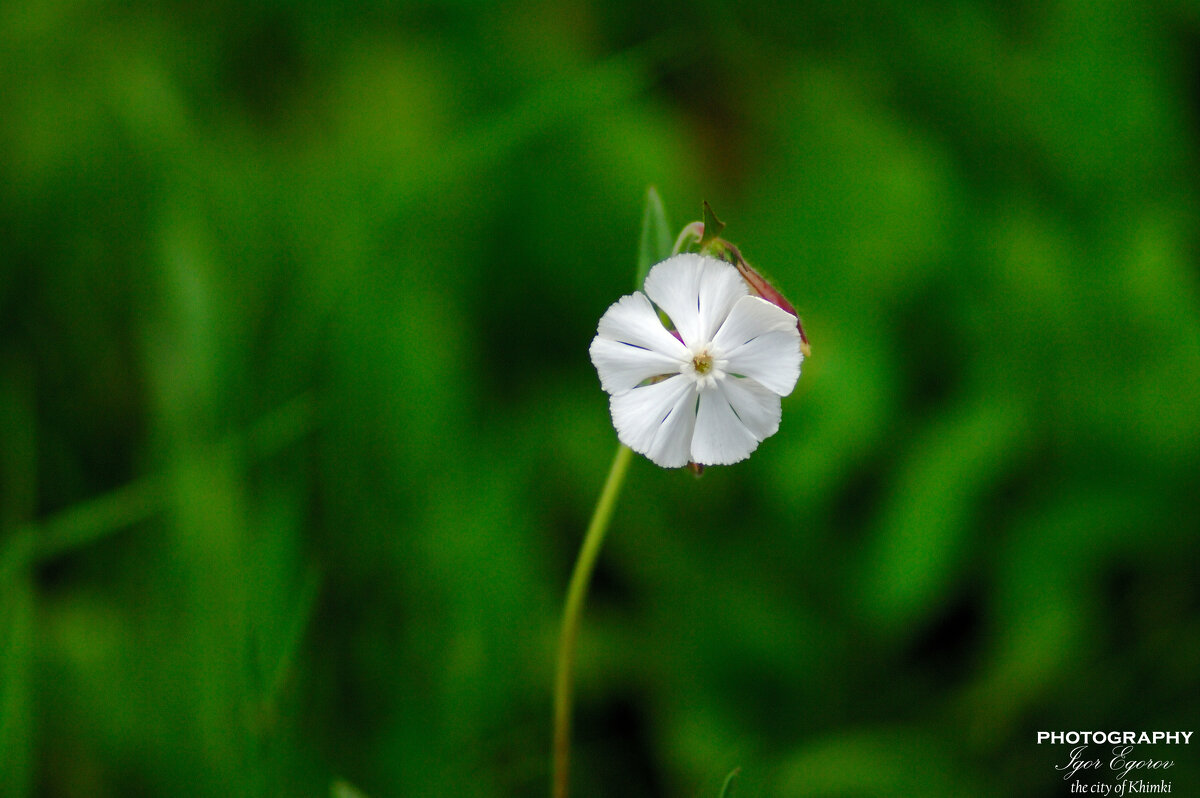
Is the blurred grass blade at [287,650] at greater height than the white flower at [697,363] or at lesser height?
lesser

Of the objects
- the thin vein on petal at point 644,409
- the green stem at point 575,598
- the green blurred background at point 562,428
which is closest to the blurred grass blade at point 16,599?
the green blurred background at point 562,428

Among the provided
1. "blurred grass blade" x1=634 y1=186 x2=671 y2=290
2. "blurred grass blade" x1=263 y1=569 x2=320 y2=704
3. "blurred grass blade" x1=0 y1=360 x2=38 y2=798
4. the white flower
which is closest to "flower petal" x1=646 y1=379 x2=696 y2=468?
the white flower

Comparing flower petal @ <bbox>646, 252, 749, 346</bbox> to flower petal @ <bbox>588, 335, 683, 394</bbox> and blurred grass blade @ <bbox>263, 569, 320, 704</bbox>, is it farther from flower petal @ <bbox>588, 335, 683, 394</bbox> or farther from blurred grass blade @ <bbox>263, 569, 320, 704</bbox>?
blurred grass blade @ <bbox>263, 569, 320, 704</bbox>

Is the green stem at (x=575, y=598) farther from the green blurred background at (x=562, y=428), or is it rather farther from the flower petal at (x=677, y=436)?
the green blurred background at (x=562, y=428)

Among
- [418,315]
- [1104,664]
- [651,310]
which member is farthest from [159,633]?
[1104,664]

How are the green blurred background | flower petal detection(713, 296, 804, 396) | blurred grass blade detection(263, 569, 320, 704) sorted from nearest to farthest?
1. flower petal detection(713, 296, 804, 396)
2. blurred grass blade detection(263, 569, 320, 704)
3. the green blurred background

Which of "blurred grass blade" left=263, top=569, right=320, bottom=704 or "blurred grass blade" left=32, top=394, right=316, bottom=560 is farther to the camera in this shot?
"blurred grass blade" left=32, top=394, right=316, bottom=560

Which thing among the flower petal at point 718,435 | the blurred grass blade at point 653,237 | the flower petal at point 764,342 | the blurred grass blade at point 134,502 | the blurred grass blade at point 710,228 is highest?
the blurred grass blade at point 134,502
